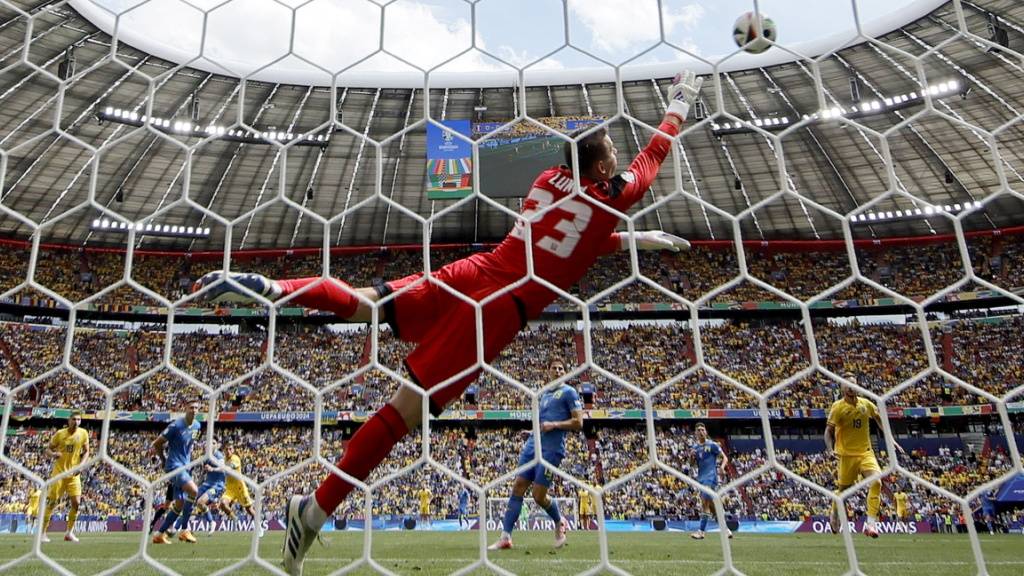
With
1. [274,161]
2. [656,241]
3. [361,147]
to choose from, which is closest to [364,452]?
[656,241]

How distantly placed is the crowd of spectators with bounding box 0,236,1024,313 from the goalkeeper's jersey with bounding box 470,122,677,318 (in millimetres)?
15825

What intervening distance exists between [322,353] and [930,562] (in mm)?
16506

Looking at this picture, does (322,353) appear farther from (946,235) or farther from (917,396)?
(946,235)

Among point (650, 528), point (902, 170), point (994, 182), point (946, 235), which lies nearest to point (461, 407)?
point (650, 528)

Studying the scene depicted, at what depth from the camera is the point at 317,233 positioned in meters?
19.7

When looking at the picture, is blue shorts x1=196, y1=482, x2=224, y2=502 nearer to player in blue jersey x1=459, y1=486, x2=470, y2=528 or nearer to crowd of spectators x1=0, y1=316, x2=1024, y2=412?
player in blue jersey x1=459, y1=486, x2=470, y2=528

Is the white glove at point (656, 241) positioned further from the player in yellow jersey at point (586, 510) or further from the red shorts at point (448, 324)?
the player in yellow jersey at point (586, 510)

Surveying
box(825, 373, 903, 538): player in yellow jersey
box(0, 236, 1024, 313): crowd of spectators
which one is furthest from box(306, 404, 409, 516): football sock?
box(0, 236, 1024, 313): crowd of spectators

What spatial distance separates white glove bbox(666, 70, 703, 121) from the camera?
2412mm

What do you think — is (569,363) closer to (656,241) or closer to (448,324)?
(656,241)

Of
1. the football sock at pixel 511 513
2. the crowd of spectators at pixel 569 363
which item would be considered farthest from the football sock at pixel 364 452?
the crowd of spectators at pixel 569 363

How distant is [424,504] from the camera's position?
1277cm

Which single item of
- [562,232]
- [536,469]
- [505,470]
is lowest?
[505,470]

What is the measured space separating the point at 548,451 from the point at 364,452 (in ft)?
9.77
